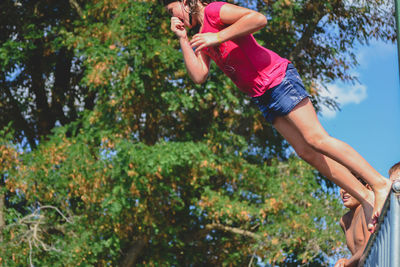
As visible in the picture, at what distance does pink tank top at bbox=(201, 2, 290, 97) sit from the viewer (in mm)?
3391

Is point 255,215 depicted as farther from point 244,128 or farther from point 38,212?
point 38,212

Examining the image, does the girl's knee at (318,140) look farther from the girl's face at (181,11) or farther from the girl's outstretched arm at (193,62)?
the girl's face at (181,11)

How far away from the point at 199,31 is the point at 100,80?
7390mm

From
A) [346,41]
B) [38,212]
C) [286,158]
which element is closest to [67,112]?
[38,212]

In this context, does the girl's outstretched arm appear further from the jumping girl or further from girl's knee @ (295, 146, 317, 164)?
girl's knee @ (295, 146, 317, 164)

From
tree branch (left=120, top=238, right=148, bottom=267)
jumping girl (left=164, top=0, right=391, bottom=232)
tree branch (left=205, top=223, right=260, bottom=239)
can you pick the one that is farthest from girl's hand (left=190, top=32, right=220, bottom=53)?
tree branch (left=120, top=238, right=148, bottom=267)

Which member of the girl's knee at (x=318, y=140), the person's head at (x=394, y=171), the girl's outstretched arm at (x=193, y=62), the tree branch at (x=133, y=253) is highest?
the tree branch at (x=133, y=253)

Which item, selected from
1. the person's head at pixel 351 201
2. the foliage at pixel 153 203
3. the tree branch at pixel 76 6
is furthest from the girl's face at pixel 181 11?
the tree branch at pixel 76 6

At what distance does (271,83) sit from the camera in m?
3.38

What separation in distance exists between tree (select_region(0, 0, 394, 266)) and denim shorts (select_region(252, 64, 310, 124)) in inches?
261

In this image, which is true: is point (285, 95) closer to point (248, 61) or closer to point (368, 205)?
point (248, 61)

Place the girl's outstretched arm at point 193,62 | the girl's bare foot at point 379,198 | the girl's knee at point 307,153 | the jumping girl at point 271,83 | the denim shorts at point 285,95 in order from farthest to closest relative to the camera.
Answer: the girl's outstretched arm at point 193,62
the girl's knee at point 307,153
the denim shorts at point 285,95
the jumping girl at point 271,83
the girl's bare foot at point 379,198

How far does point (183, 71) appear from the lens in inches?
431

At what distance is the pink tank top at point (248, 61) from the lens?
3.39m
